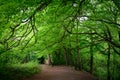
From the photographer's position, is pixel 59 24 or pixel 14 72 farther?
pixel 14 72

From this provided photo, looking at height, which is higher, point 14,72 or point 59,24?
point 59,24

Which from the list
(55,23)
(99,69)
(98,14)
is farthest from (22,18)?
(99,69)

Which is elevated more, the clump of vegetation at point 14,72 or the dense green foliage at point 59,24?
the dense green foliage at point 59,24

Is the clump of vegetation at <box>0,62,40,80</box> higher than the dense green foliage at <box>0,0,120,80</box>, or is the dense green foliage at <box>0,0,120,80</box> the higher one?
the dense green foliage at <box>0,0,120,80</box>

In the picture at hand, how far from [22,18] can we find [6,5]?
1.78 meters

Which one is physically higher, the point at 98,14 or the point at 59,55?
the point at 98,14

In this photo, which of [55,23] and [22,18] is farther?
[55,23]

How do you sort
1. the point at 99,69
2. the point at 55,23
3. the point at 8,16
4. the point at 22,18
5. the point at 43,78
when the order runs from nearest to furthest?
the point at 8,16 < the point at 22,18 < the point at 55,23 < the point at 43,78 < the point at 99,69

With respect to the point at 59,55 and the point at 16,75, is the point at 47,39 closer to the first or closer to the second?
the point at 16,75

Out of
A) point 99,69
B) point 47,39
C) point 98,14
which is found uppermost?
point 98,14

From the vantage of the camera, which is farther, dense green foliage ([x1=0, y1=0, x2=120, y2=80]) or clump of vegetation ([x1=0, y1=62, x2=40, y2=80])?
clump of vegetation ([x1=0, y1=62, x2=40, y2=80])

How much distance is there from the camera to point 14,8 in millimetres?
9133

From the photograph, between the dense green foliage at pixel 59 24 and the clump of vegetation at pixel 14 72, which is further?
the clump of vegetation at pixel 14 72

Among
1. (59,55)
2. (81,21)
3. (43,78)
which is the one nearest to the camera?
(81,21)
